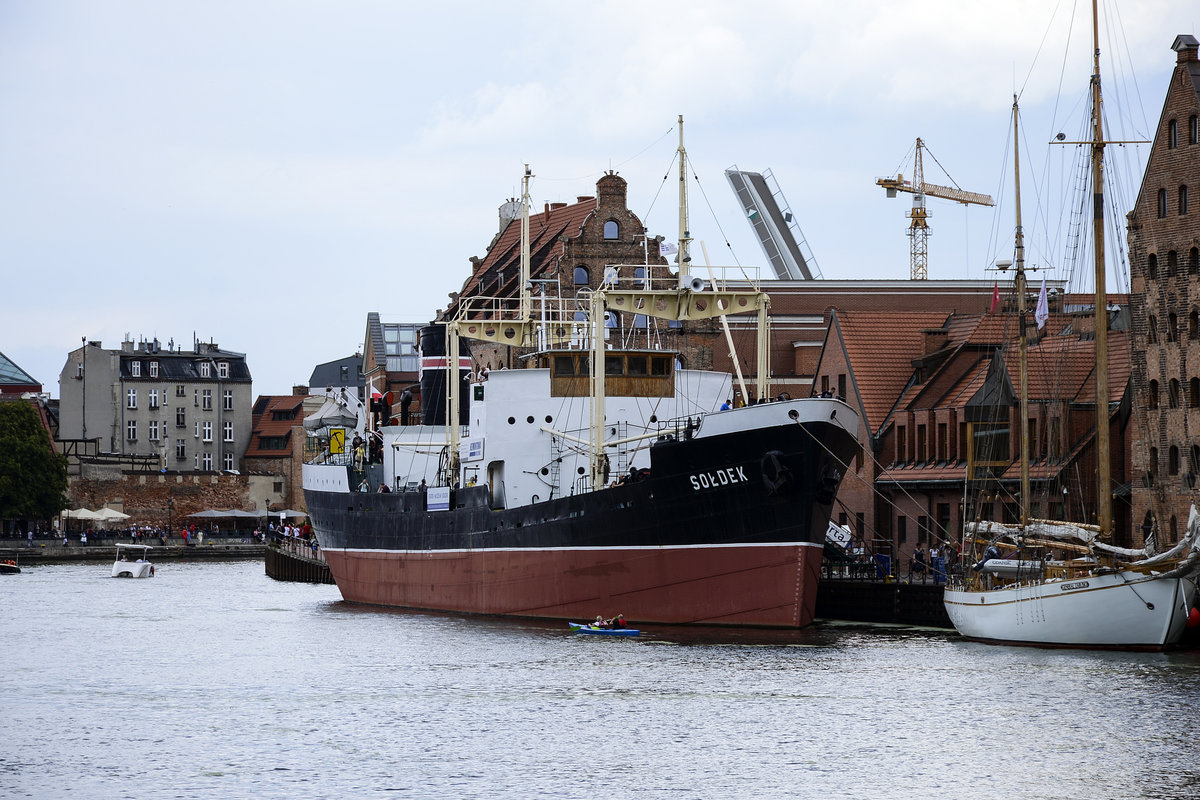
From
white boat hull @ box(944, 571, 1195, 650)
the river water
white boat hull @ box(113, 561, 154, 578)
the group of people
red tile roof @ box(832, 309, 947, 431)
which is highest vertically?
red tile roof @ box(832, 309, 947, 431)

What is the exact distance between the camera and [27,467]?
104375mm

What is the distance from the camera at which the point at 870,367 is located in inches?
2426

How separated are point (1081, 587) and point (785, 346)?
4150 cm

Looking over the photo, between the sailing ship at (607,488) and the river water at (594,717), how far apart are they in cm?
191

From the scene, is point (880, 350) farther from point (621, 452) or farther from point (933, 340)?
point (621, 452)

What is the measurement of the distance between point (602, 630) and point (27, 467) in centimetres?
6902

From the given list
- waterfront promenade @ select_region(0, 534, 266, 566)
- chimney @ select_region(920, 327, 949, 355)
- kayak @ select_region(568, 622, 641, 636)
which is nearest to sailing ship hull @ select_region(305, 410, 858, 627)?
kayak @ select_region(568, 622, 641, 636)

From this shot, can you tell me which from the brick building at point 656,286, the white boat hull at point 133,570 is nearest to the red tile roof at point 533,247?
the brick building at point 656,286

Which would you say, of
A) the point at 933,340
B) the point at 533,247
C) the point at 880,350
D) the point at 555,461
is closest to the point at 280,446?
the point at 533,247

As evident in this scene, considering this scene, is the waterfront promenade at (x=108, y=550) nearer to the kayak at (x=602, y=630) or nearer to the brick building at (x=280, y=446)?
the brick building at (x=280, y=446)

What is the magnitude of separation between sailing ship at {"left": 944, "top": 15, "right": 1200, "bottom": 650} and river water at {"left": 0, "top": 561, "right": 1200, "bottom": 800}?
2.45ft

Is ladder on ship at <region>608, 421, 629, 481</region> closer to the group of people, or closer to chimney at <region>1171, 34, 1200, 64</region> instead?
the group of people

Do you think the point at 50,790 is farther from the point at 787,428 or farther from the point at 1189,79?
the point at 1189,79

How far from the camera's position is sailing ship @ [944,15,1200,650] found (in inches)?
1485
